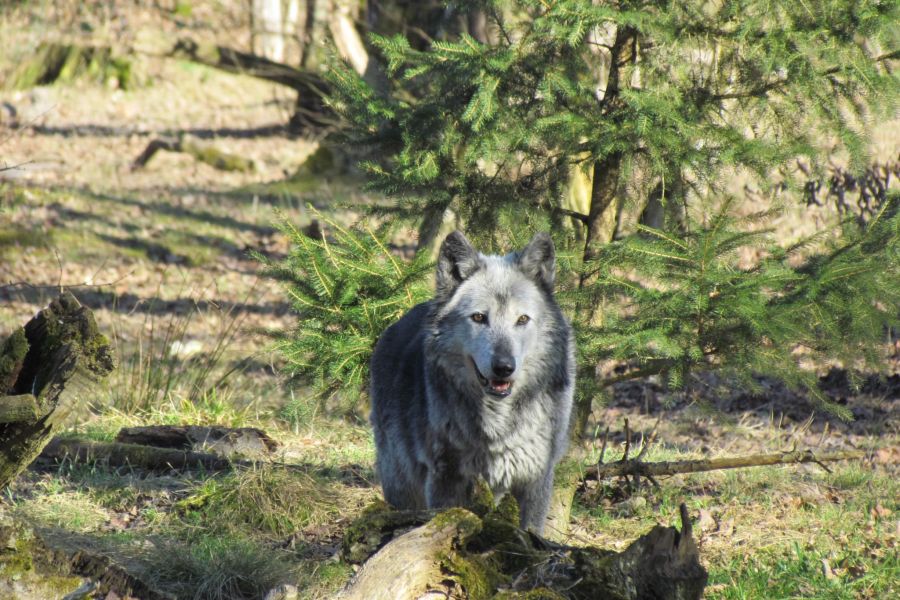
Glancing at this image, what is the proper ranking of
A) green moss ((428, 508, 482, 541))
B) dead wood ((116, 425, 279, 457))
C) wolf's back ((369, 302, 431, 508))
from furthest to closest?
1. dead wood ((116, 425, 279, 457))
2. wolf's back ((369, 302, 431, 508))
3. green moss ((428, 508, 482, 541))

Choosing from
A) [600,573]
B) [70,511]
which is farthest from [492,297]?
[70,511]

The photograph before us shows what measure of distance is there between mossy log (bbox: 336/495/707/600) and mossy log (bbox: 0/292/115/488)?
1741 mm

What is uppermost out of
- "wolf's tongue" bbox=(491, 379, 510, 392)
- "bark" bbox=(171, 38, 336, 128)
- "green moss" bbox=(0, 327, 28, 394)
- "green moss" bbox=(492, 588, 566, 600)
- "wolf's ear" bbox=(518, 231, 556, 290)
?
"bark" bbox=(171, 38, 336, 128)

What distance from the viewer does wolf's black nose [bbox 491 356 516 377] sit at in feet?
14.7

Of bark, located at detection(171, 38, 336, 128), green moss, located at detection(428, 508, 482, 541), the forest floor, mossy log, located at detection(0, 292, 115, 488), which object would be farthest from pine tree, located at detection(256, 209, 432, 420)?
bark, located at detection(171, 38, 336, 128)

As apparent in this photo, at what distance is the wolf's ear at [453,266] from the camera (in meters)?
5.07

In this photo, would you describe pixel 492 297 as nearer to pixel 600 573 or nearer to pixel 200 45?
pixel 600 573

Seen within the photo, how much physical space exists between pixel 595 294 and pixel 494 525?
2.13 metres

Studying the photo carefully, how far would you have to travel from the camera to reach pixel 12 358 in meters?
4.33

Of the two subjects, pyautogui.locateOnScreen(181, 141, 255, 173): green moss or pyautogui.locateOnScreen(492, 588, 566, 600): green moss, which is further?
pyautogui.locateOnScreen(181, 141, 255, 173): green moss

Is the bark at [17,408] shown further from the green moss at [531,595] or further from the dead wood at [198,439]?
the dead wood at [198,439]

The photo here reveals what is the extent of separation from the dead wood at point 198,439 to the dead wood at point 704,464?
9.47ft

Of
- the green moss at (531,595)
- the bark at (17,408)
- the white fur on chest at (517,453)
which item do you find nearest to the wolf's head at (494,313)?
the white fur on chest at (517,453)

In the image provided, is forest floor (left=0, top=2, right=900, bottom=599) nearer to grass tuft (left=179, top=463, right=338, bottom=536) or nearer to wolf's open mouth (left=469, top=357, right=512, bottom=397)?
grass tuft (left=179, top=463, right=338, bottom=536)
